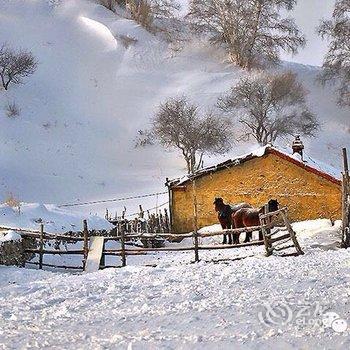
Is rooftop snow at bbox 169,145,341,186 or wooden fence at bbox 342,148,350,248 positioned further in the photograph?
rooftop snow at bbox 169,145,341,186

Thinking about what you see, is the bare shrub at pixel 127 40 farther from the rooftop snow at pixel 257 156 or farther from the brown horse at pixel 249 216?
the brown horse at pixel 249 216

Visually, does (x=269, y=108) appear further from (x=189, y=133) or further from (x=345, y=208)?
(x=345, y=208)

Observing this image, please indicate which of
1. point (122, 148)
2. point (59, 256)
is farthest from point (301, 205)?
point (122, 148)

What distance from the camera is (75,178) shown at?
33312mm

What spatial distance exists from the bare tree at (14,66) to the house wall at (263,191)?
87.1ft

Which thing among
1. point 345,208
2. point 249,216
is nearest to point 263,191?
point 249,216

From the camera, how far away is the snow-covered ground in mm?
5590

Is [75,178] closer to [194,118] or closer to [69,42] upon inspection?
[194,118]

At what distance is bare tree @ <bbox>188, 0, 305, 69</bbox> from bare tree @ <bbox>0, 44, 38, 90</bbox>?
16815 millimetres

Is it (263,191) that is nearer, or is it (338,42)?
(263,191)

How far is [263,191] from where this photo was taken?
21.1 m

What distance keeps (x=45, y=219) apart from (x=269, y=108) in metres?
25.8

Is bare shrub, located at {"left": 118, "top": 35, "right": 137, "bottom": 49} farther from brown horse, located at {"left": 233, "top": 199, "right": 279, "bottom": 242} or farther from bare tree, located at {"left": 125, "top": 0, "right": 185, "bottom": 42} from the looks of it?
brown horse, located at {"left": 233, "top": 199, "right": 279, "bottom": 242}

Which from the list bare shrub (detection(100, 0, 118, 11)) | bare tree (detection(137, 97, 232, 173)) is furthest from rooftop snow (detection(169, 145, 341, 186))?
bare shrub (detection(100, 0, 118, 11))
